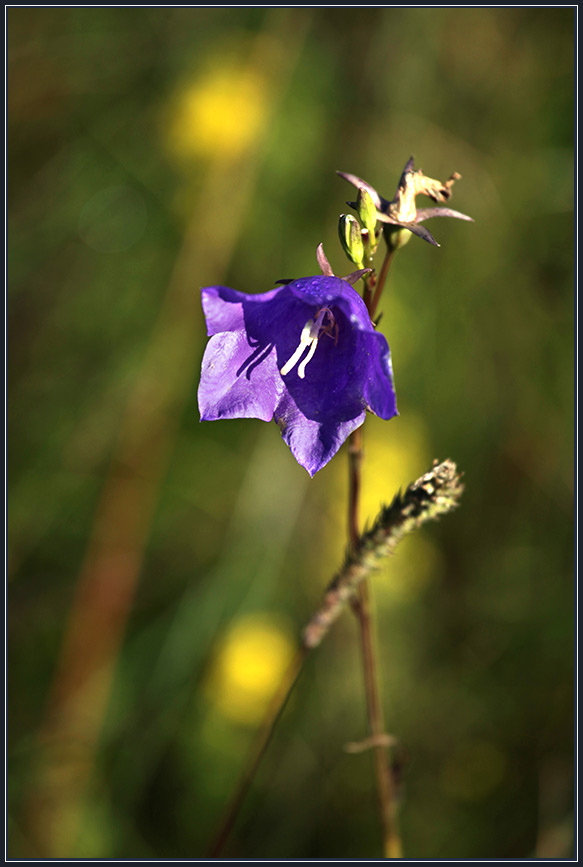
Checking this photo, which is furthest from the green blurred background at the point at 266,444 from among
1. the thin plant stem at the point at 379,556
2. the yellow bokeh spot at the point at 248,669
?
the thin plant stem at the point at 379,556

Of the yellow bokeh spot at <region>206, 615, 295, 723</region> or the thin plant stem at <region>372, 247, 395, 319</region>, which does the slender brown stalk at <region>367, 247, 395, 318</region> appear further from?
the yellow bokeh spot at <region>206, 615, 295, 723</region>

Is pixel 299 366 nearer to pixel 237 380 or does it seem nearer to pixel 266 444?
pixel 237 380

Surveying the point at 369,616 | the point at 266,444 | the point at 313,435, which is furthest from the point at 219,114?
the point at 369,616

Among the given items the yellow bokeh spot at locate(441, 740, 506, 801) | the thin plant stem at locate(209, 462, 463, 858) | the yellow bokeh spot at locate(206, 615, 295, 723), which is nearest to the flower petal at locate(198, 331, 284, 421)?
Result: the thin plant stem at locate(209, 462, 463, 858)

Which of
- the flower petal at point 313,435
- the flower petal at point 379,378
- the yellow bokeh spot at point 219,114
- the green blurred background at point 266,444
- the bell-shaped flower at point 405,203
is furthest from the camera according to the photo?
the yellow bokeh spot at point 219,114

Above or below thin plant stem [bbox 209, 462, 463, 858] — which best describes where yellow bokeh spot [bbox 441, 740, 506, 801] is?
below

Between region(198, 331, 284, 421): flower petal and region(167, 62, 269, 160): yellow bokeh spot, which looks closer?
region(198, 331, 284, 421): flower petal

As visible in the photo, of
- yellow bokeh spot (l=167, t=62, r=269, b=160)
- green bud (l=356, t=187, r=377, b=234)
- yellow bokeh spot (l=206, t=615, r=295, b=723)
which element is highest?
yellow bokeh spot (l=167, t=62, r=269, b=160)

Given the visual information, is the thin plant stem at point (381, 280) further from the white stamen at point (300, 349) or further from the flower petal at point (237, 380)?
the flower petal at point (237, 380)
